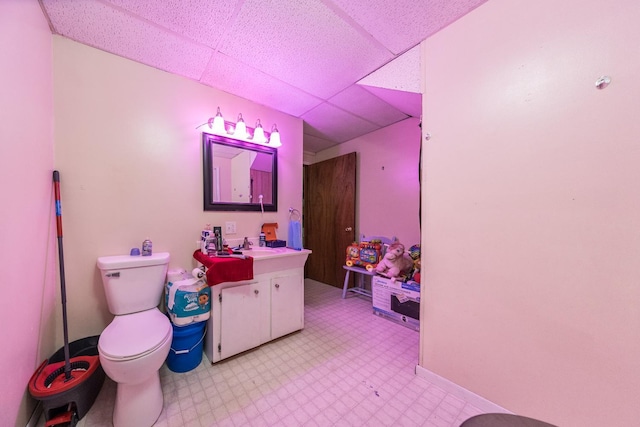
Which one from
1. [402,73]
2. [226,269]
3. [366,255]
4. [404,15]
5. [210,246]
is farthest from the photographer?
[366,255]

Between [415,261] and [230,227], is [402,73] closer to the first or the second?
[415,261]

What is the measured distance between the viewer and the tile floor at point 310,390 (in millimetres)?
1190

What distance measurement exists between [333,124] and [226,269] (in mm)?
2162

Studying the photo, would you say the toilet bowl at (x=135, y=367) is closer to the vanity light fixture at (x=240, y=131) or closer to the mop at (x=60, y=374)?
the mop at (x=60, y=374)

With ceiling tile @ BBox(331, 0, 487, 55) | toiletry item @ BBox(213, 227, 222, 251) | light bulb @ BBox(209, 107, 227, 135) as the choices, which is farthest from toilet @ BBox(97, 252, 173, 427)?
ceiling tile @ BBox(331, 0, 487, 55)

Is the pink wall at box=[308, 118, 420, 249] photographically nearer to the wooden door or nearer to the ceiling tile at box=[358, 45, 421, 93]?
the wooden door

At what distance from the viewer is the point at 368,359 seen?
5.55 ft

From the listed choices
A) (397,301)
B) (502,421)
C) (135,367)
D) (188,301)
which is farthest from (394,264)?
(135,367)

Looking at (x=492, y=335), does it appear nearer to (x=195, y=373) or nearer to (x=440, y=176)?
(x=440, y=176)

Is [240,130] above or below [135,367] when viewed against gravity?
above

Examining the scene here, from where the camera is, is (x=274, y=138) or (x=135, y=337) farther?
(x=274, y=138)

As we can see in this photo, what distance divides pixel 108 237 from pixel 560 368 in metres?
2.82

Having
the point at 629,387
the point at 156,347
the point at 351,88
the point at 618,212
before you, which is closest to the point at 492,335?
the point at 629,387

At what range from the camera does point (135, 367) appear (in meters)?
1.06
